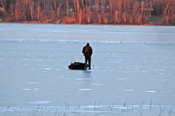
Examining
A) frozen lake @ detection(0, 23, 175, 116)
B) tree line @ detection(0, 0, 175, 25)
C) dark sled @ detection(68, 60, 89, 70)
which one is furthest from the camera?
tree line @ detection(0, 0, 175, 25)

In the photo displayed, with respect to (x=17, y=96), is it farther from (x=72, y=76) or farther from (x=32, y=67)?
(x=32, y=67)

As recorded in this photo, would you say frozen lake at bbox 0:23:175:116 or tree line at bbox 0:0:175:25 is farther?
tree line at bbox 0:0:175:25

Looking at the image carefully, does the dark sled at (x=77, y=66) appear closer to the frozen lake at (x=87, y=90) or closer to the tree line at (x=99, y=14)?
the frozen lake at (x=87, y=90)

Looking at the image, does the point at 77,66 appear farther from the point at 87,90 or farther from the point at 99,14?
the point at 99,14

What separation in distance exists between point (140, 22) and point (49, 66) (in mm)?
74080

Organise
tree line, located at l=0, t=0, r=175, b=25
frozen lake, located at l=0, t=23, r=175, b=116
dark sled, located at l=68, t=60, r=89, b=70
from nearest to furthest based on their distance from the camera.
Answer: frozen lake, located at l=0, t=23, r=175, b=116 < dark sled, located at l=68, t=60, r=89, b=70 < tree line, located at l=0, t=0, r=175, b=25

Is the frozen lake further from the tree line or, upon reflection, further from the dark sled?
the tree line

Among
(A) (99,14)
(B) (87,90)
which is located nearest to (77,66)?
(B) (87,90)

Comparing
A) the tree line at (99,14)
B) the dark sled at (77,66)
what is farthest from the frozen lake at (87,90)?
the tree line at (99,14)

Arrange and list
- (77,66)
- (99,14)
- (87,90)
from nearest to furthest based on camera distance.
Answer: (87,90), (77,66), (99,14)

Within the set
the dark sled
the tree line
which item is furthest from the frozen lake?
the tree line

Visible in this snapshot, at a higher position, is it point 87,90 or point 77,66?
point 87,90

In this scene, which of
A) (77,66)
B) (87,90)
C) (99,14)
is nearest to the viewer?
(87,90)

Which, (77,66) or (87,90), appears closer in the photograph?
(87,90)
